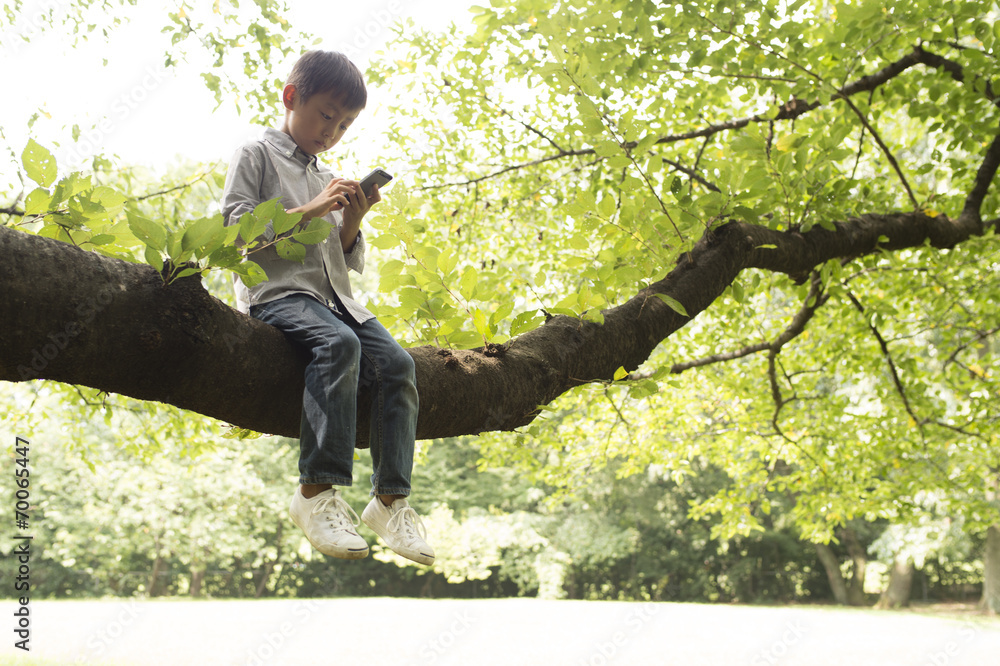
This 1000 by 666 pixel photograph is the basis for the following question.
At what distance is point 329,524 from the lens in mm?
1565

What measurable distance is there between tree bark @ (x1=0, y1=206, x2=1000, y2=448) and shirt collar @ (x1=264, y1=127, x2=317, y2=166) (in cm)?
78

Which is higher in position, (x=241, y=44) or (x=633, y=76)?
(x=241, y=44)

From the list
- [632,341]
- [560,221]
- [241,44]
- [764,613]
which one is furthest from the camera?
[764,613]

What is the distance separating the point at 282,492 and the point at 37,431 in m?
16.1

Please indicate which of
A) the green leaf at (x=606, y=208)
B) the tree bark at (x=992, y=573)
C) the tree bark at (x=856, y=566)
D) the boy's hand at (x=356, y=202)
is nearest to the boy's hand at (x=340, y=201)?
the boy's hand at (x=356, y=202)

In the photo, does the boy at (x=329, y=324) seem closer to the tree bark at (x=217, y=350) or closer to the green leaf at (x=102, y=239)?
the tree bark at (x=217, y=350)

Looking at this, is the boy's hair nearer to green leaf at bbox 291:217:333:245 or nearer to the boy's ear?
the boy's ear

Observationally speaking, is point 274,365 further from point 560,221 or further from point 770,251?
point 560,221

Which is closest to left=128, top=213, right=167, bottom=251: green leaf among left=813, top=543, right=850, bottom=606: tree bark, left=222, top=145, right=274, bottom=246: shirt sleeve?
left=222, top=145, right=274, bottom=246: shirt sleeve

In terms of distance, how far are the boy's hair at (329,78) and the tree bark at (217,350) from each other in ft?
2.77

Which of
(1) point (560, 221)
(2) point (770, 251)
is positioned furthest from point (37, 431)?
(2) point (770, 251)

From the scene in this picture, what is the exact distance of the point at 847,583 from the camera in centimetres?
2297

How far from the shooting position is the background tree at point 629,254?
4.15 ft

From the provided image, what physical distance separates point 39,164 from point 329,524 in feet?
3.31
